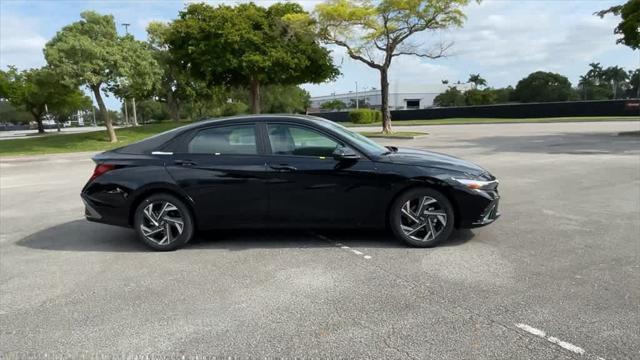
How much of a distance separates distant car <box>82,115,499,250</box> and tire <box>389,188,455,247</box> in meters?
0.01

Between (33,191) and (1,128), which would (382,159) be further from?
(1,128)


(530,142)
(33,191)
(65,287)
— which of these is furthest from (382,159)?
(530,142)

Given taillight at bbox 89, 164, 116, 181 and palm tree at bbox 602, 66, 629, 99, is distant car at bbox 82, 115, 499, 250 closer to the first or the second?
taillight at bbox 89, 164, 116, 181

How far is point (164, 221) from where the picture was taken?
219 inches

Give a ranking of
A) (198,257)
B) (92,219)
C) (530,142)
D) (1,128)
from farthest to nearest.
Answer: (1,128) < (530,142) < (92,219) < (198,257)

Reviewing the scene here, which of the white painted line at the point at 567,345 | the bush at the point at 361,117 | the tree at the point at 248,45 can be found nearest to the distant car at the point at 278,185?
the white painted line at the point at 567,345

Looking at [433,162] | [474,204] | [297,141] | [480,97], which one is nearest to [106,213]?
[297,141]

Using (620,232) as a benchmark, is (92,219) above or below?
above

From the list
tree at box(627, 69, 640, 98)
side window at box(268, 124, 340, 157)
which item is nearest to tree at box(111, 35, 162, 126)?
side window at box(268, 124, 340, 157)

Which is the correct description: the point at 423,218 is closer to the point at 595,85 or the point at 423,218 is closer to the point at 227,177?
the point at 227,177

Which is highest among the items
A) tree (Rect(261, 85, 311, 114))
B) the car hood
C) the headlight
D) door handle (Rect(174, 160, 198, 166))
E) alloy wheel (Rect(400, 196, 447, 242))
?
tree (Rect(261, 85, 311, 114))

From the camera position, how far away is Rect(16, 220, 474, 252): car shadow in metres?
5.64

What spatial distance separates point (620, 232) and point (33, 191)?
1115 centimetres

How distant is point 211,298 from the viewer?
4.16 meters
